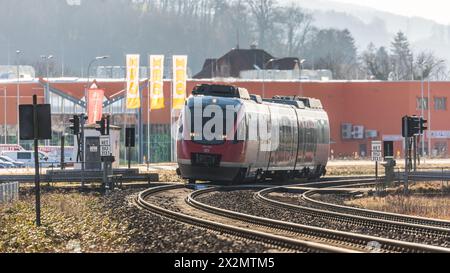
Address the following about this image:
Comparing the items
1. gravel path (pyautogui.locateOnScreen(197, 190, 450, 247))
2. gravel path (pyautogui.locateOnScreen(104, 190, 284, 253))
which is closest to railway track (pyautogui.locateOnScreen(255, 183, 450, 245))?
gravel path (pyautogui.locateOnScreen(197, 190, 450, 247))

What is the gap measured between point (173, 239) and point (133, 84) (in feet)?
186

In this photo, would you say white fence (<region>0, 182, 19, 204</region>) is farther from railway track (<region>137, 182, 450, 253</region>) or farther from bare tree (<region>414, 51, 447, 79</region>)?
bare tree (<region>414, 51, 447, 79</region>)

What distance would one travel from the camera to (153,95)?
75.4 m

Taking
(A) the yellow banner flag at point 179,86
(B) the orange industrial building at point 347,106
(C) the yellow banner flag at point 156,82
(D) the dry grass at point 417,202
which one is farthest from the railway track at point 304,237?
(B) the orange industrial building at point 347,106

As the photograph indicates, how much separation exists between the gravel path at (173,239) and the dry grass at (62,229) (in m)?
0.33

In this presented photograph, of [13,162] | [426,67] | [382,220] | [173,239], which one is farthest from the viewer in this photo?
[426,67]

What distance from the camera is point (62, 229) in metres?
21.6

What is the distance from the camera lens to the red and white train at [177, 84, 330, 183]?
1480 inches

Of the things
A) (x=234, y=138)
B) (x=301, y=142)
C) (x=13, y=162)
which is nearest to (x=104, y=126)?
(x=234, y=138)

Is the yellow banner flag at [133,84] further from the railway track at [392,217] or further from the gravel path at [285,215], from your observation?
the railway track at [392,217]

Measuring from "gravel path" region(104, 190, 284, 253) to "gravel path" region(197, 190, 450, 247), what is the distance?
3037 mm

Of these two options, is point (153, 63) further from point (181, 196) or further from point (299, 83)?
point (181, 196)

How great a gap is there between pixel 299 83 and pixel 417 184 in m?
53.4

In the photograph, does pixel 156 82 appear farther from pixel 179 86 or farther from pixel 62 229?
pixel 62 229
